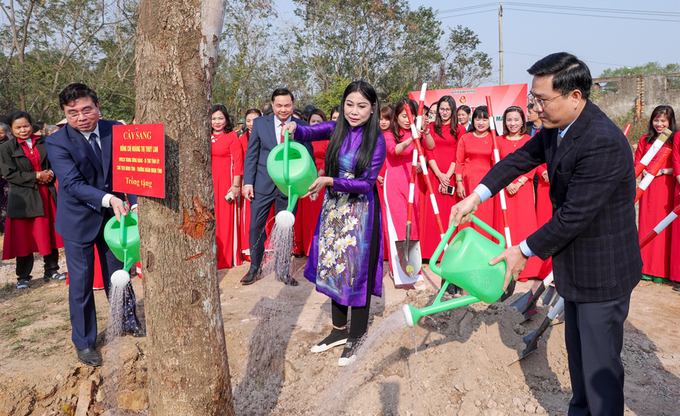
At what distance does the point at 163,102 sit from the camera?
62.1 inches

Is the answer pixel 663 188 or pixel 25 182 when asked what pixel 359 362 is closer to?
pixel 663 188

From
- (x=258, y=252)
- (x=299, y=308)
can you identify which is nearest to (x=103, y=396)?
(x=299, y=308)

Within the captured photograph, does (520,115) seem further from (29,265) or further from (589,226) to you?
(29,265)

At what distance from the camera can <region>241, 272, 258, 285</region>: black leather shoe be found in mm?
4355

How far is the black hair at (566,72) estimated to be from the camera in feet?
5.14

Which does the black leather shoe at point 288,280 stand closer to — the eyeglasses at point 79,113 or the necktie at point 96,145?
the necktie at point 96,145

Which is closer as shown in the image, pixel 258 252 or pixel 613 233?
pixel 613 233

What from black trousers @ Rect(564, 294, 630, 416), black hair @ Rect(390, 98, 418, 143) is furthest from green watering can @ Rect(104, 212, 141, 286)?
black hair @ Rect(390, 98, 418, 143)

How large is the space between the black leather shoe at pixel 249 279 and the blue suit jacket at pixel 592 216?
10.4 ft

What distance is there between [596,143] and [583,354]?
2.75 feet

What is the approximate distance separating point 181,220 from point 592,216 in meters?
1.53

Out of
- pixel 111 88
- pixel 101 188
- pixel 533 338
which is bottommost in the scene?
pixel 533 338

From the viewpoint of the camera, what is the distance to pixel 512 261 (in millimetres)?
1726

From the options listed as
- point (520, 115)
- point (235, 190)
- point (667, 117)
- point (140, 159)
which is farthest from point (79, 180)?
point (667, 117)
